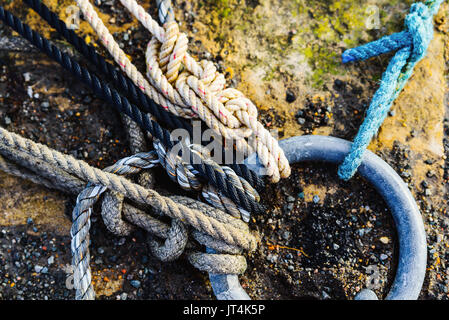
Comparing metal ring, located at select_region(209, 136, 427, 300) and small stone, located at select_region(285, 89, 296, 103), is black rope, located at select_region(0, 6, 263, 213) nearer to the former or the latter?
metal ring, located at select_region(209, 136, 427, 300)

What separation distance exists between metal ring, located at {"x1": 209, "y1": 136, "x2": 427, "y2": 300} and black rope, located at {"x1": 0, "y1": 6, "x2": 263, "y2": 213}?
0.66ft

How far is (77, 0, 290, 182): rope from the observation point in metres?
1.98

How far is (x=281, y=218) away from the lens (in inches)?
85.9

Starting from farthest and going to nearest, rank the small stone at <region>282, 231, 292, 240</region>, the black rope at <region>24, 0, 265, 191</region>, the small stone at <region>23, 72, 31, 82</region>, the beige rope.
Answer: the small stone at <region>23, 72, 31, 82</region> < the small stone at <region>282, 231, 292, 240</region> < the black rope at <region>24, 0, 265, 191</region> < the beige rope

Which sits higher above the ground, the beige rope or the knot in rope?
the knot in rope

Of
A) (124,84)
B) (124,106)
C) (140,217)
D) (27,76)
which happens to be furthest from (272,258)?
(27,76)

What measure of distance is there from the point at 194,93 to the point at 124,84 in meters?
0.45

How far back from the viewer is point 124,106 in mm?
2039

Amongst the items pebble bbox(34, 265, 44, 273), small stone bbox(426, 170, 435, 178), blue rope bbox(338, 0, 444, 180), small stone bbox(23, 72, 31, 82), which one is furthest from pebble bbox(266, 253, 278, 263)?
small stone bbox(23, 72, 31, 82)

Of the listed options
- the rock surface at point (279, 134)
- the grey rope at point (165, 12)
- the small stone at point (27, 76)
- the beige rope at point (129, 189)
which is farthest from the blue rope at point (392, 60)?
the small stone at point (27, 76)

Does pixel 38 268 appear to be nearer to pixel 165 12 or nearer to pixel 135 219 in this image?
pixel 135 219

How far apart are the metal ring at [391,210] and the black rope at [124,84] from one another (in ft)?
0.26

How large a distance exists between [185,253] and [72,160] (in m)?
0.83

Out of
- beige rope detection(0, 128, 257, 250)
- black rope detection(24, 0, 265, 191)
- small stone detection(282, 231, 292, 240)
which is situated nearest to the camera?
beige rope detection(0, 128, 257, 250)
